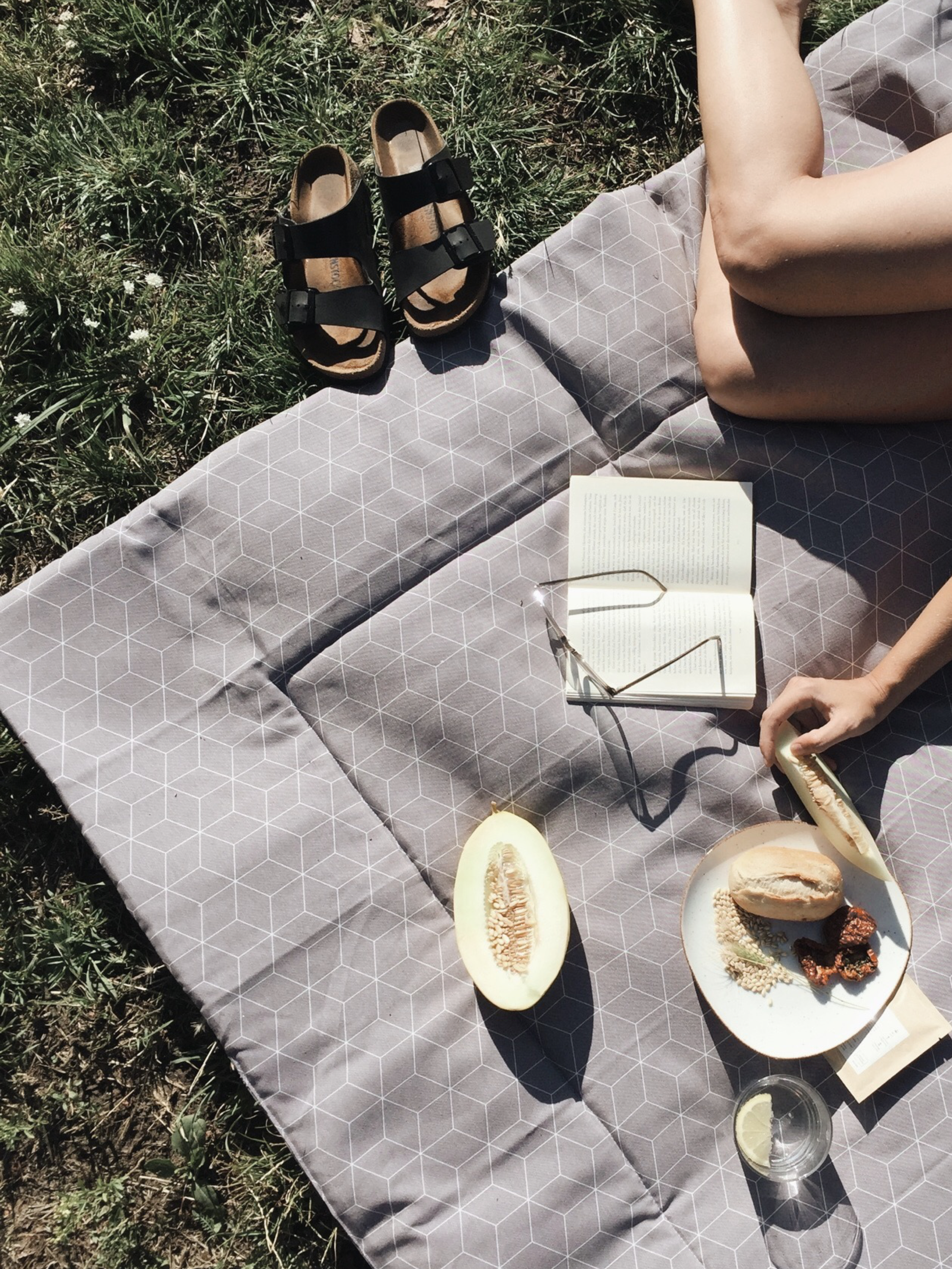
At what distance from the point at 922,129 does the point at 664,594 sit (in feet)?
4.46

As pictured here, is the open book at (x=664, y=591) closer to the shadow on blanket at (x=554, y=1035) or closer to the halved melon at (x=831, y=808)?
A: the halved melon at (x=831, y=808)

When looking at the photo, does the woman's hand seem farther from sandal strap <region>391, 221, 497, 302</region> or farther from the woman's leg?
sandal strap <region>391, 221, 497, 302</region>

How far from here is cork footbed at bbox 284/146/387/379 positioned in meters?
2.12

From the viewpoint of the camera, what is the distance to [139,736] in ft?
6.46

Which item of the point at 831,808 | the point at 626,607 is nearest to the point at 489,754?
the point at 626,607

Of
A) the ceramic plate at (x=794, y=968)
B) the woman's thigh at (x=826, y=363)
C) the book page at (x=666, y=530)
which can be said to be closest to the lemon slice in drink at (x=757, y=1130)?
the ceramic plate at (x=794, y=968)

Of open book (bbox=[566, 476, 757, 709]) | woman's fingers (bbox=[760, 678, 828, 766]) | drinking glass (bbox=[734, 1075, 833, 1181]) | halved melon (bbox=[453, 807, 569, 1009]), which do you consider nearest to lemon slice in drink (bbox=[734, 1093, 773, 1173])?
drinking glass (bbox=[734, 1075, 833, 1181])

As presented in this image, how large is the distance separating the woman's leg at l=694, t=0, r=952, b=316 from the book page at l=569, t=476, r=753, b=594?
1.48 ft

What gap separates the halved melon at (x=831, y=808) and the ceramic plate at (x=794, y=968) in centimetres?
4

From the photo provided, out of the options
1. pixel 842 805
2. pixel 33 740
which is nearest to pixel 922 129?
pixel 842 805

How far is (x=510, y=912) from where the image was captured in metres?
1.91

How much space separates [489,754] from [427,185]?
144 cm

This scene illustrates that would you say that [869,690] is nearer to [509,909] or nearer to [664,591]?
[664,591]

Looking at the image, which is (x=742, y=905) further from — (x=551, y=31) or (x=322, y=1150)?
(x=551, y=31)
